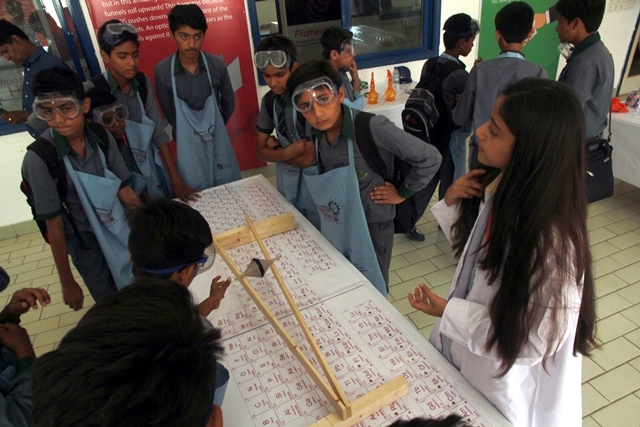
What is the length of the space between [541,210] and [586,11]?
2.43 m

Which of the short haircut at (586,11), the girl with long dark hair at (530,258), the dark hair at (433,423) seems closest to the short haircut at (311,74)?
the girl with long dark hair at (530,258)

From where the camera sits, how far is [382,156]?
6.03 feet

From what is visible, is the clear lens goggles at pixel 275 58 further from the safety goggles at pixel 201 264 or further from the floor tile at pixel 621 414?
the floor tile at pixel 621 414

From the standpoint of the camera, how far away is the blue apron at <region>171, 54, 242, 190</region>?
284 centimetres

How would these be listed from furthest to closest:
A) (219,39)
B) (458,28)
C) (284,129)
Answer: (219,39) → (458,28) → (284,129)

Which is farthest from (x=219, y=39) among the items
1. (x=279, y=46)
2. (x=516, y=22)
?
(x=516, y=22)

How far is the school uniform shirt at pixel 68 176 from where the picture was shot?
178cm

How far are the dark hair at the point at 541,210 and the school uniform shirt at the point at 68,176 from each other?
1.87 metres

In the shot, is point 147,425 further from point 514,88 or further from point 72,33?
point 72,33

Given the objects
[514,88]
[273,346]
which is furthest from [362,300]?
[514,88]

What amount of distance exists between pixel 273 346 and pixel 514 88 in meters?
1.10

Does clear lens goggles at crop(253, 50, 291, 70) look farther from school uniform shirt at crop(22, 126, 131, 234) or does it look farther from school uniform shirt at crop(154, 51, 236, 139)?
school uniform shirt at crop(22, 126, 131, 234)

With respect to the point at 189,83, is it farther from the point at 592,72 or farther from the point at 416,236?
the point at 592,72

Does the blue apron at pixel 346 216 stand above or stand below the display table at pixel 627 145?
above
